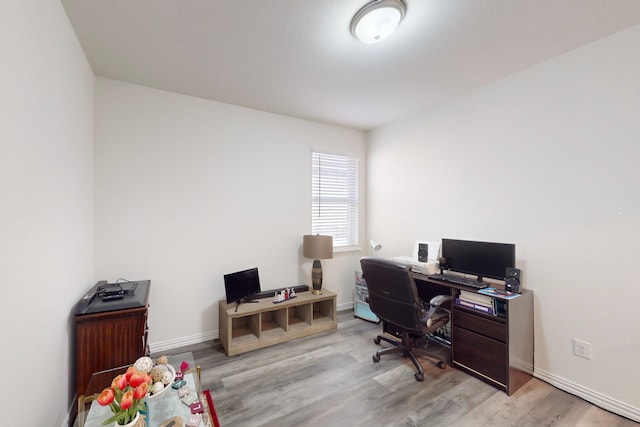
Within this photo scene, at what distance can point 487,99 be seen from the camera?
8.83 feet

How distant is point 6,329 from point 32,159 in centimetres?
76

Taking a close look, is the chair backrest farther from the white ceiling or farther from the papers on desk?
the white ceiling

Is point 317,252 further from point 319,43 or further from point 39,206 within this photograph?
point 39,206

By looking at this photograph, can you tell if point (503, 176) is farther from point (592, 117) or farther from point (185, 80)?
point (185, 80)

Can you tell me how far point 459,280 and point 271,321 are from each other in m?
2.15

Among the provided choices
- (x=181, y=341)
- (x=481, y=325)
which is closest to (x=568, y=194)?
(x=481, y=325)

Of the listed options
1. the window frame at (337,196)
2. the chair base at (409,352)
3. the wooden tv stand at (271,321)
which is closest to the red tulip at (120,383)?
the wooden tv stand at (271,321)

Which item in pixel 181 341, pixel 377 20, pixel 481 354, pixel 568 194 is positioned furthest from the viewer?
pixel 181 341

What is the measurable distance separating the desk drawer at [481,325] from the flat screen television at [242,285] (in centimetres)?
209

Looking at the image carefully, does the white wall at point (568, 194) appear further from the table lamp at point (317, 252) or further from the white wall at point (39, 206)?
the white wall at point (39, 206)

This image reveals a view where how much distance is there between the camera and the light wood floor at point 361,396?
1856mm

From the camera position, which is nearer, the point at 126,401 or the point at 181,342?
the point at 126,401

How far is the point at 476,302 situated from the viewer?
2352 mm

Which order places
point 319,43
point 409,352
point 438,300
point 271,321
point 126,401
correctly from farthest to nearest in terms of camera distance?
1. point 271,321
2. point 409,352
3. point 438,300
4. point 319,43
5. point 126,401
